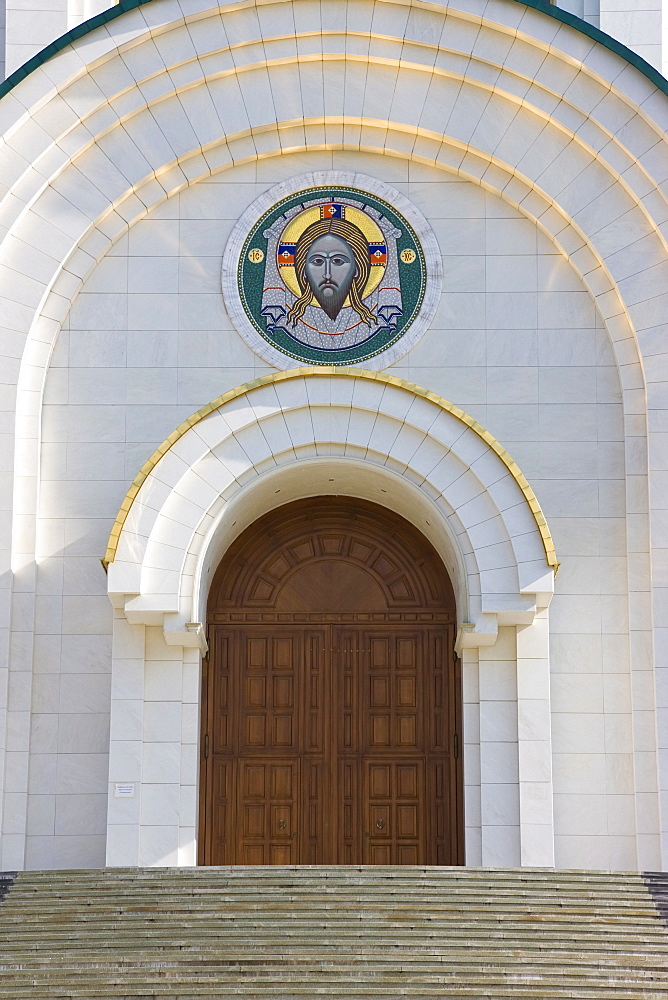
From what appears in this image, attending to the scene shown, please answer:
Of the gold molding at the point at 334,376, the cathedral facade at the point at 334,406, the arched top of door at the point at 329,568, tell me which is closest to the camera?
the gold molding at the point at 334,376

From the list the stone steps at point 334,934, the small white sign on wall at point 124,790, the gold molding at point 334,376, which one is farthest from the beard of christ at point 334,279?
the stone steps at point 334,934

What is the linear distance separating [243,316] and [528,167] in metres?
3.13

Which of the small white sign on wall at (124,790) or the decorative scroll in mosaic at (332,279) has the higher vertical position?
the decorative scroll in mosaic at (332,279)

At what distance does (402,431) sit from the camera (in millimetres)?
12508

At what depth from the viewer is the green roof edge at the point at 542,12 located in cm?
1273

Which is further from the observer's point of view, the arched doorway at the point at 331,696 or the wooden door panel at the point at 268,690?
the wooden door panel at the point at 268,690

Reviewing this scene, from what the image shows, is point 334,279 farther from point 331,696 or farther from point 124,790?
point 124,790

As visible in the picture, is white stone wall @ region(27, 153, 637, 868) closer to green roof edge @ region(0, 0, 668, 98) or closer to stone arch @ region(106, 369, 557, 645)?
stone arch @ region(106, 369, 557, 645)

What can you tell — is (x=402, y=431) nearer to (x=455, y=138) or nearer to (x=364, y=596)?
(x=364, y=596)

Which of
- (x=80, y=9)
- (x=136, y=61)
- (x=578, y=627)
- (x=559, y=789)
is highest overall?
(x=80, y=9)

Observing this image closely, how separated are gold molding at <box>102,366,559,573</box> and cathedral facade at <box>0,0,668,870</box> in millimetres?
35

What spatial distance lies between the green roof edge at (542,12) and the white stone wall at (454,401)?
1758mm

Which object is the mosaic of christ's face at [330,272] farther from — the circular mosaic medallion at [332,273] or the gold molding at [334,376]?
the gold molding at [334,376]

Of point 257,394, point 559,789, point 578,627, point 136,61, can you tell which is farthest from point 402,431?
point 136,61
